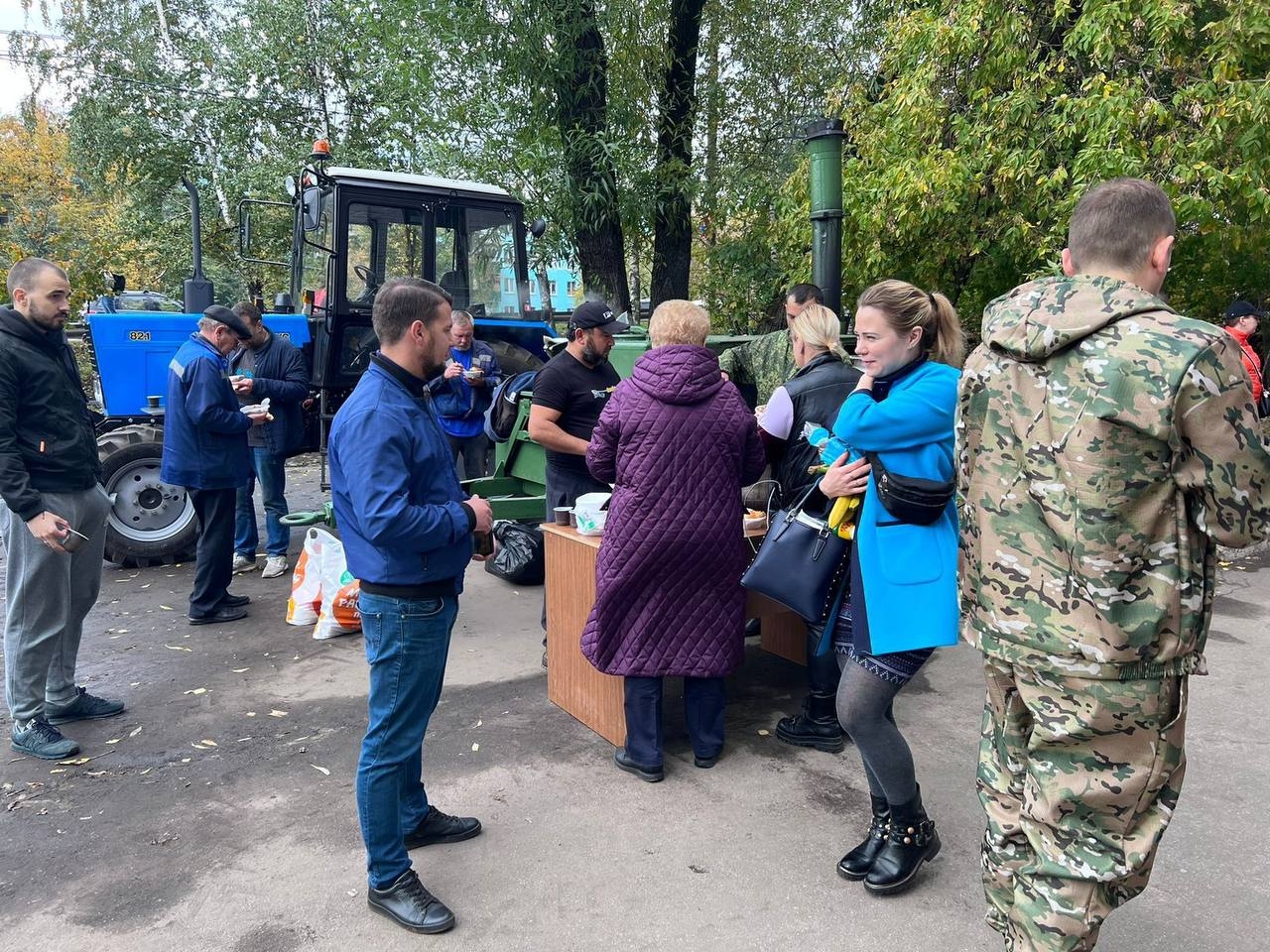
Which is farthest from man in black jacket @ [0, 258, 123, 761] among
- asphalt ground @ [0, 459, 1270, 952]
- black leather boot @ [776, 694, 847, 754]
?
black leather boot @ [776, 694, 847, 754]

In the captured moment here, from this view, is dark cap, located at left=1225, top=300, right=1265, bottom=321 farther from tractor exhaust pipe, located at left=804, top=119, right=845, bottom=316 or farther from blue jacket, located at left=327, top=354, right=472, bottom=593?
blue jacket, located at left=327, top=354, right=472, bottom=593

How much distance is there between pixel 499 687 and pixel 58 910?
2.04m

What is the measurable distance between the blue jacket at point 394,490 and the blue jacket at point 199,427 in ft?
10.3

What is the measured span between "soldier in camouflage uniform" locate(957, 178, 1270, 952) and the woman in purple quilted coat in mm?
1353

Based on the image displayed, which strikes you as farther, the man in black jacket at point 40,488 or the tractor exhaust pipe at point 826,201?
the tractor exhaust pipe at point 826,201

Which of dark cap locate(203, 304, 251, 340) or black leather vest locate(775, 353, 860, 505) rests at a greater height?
dark cap locate(203, 304, 251, 340)

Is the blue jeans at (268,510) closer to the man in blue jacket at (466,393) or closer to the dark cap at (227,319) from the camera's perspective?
the dark cap at (227,319)

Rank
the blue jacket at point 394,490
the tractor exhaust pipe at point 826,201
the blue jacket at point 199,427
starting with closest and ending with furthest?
the blue jacket at point 394,490
the blue jacket at point 199,427
the tractor exhaust pipe at point 826,201

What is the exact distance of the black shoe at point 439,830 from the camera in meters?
3.03

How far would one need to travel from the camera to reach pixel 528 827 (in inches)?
125

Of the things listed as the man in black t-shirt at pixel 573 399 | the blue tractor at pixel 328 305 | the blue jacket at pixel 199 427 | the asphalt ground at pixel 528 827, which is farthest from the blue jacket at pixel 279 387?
the man in black t-shirt at pixel 573 399

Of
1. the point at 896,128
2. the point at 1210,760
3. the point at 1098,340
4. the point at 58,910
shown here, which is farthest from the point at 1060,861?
the point at 896,128

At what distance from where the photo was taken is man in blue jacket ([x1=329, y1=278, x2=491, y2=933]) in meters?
2.47

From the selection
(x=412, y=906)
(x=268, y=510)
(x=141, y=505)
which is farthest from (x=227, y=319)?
(x=412, y=906)
